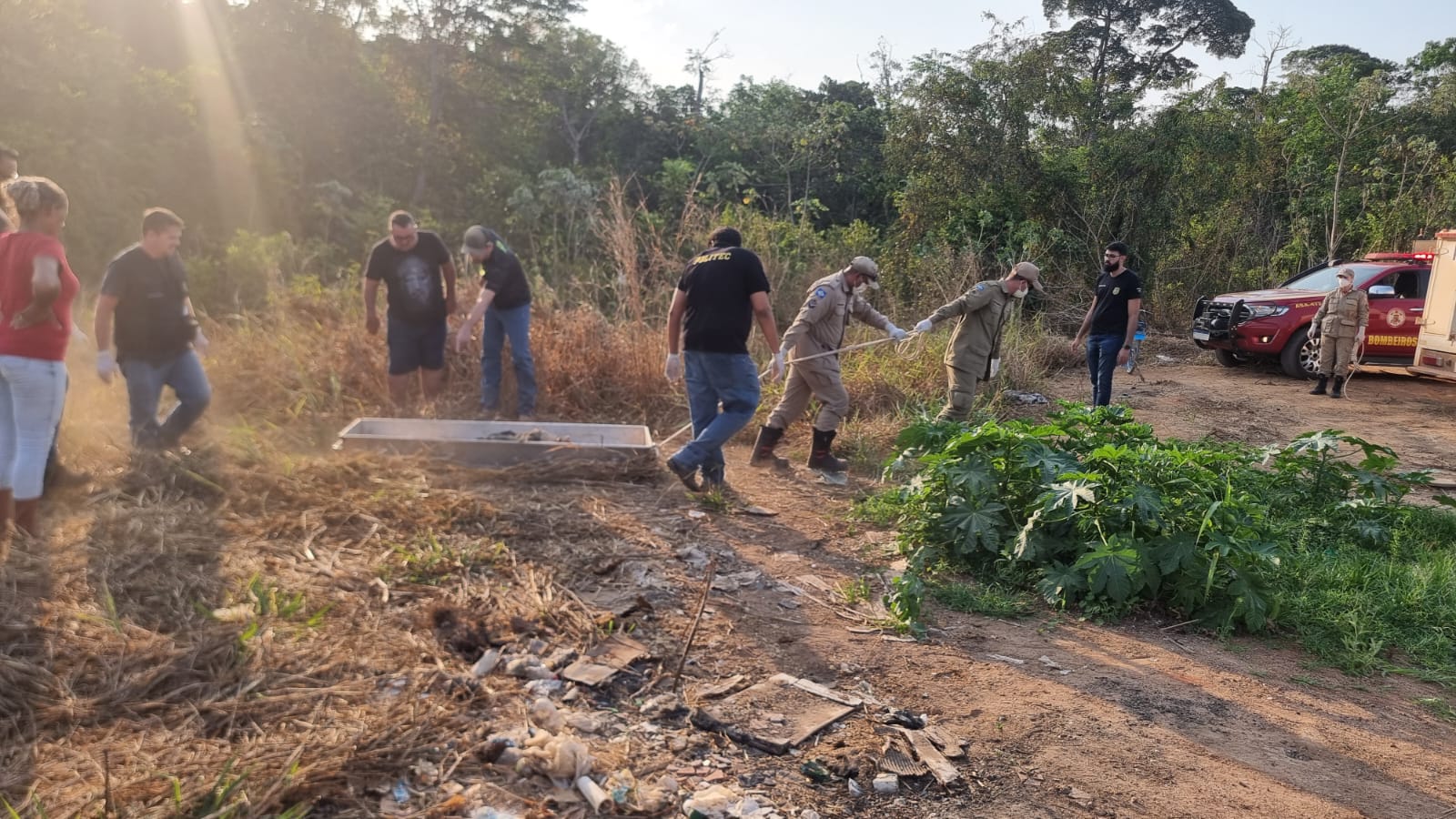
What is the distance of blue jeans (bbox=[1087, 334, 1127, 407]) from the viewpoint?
823 centimetres

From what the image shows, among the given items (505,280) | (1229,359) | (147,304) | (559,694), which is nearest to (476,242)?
Answer: (505,280)

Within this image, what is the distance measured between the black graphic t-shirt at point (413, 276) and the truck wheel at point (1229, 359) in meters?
10.8

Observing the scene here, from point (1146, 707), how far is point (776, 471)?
359 cm

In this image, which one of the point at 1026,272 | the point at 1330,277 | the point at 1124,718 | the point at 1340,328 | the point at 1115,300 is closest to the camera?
the point at 1124,718

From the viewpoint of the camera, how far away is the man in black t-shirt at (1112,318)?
26.4 feet

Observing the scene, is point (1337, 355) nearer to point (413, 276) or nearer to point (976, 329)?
point (976, 329)

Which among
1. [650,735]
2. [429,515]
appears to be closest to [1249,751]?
[650,735]

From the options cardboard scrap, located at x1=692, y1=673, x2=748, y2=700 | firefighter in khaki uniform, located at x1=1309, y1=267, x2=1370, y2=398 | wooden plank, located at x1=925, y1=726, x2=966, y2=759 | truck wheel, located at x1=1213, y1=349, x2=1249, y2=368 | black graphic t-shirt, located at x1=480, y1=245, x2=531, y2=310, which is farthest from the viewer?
truck wheel, located at x1=1213, y1=349, x2=1249, y2=368

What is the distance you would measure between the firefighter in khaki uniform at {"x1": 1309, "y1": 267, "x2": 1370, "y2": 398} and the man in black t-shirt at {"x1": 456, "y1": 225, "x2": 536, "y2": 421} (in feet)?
30.1

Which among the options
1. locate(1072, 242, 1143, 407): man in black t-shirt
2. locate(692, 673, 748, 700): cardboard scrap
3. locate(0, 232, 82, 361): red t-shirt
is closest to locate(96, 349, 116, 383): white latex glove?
locate(0, 232, 82, 361): red t-shirt

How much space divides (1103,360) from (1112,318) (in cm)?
40

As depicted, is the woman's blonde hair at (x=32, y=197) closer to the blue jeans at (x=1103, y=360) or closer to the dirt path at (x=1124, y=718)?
the dirt path at (x=1124, y=718)

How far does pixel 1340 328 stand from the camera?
1095 centimetres

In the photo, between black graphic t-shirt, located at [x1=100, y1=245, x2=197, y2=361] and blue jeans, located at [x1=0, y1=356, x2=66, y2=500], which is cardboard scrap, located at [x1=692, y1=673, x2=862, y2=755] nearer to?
blue jeans, located at [x1=0, y1=356, x2=66, y2=500]
